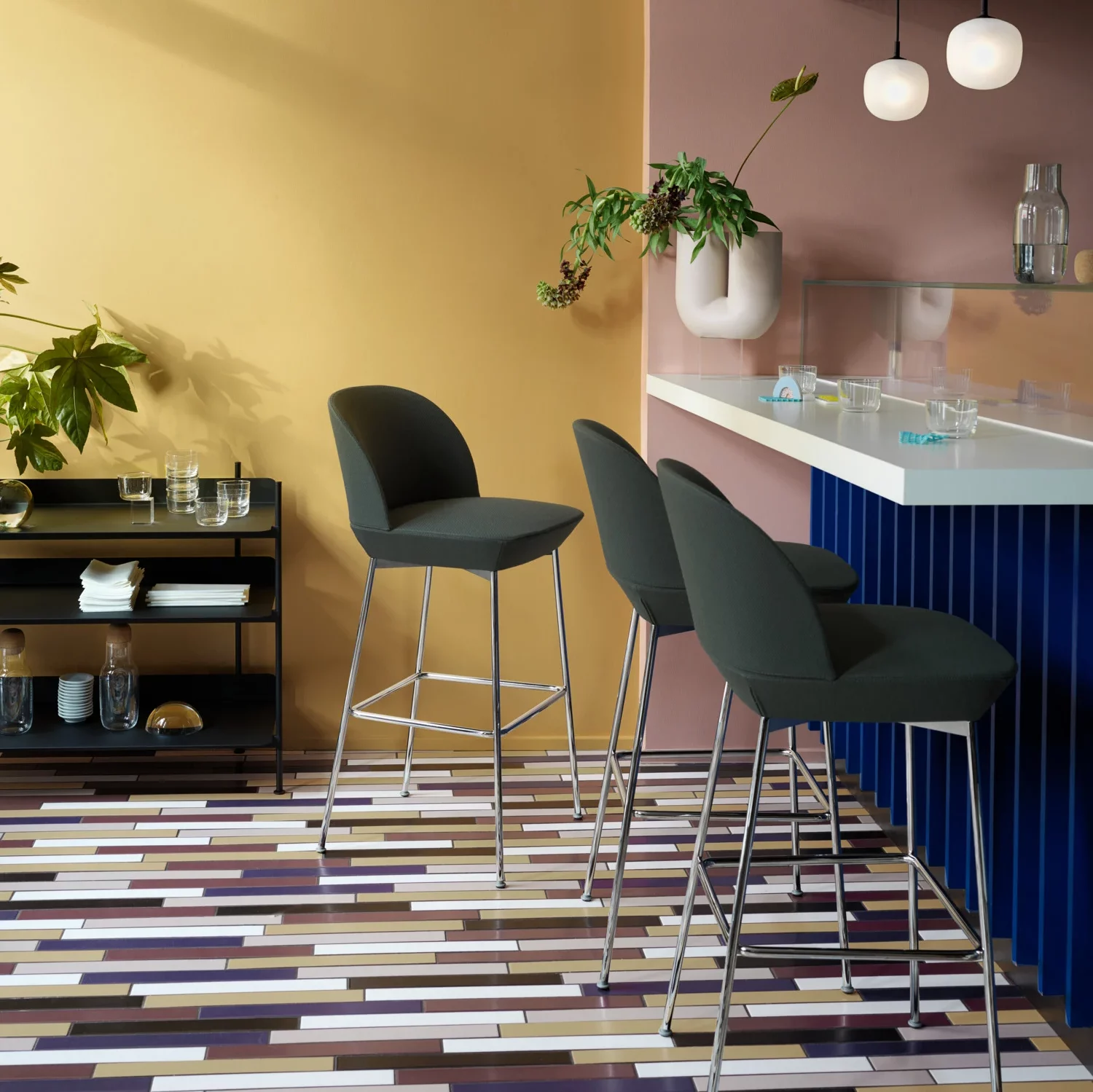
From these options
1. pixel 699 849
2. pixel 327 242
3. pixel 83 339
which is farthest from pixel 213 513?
pixel 699 849

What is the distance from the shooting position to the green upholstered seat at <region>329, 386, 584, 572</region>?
2898 millimetres

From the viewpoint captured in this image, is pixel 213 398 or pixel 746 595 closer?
pixel 746 595

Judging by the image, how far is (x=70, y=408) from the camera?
343 centimetres

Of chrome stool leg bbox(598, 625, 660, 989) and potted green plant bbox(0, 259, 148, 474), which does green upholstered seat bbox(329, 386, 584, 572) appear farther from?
potted green plant bbox(0, 259, 148, 474)

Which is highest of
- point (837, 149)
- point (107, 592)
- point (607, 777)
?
point (837, 149)

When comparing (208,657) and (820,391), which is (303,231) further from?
(820,391)

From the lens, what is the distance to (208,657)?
12.7ft

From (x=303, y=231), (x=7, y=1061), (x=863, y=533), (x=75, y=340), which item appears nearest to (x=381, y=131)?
(x=303, y=231)

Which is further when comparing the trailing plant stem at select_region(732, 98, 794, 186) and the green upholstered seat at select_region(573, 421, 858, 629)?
the trailing plant stem at select_region(732, 98, 794, 186)

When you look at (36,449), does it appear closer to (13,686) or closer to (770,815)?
(13,686)

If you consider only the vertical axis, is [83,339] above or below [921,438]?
above

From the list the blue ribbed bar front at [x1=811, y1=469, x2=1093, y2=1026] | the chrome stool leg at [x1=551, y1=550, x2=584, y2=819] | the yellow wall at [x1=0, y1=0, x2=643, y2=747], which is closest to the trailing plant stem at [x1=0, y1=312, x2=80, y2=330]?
the yellow wall at [x1=0, y1=0, x2=643, y2=747]

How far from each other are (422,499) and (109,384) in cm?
95

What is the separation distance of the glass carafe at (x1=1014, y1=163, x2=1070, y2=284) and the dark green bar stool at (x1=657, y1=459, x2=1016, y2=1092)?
144 cm
